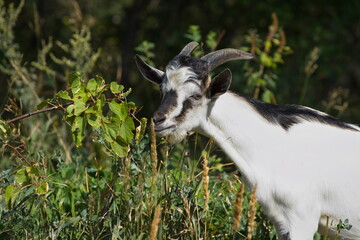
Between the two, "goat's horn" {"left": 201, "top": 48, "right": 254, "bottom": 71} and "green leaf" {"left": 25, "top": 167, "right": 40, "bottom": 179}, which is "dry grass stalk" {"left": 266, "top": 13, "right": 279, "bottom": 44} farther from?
"green leaf" {"left": 25, "top": 167, "right": 40, "bottom": 179}

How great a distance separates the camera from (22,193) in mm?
4957

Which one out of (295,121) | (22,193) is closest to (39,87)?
(22,193)

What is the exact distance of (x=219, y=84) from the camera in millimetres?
4441

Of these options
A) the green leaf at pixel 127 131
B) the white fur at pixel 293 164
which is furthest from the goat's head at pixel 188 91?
the green leaf at pixel 127 131

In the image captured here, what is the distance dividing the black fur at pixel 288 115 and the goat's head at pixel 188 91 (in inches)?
13.1

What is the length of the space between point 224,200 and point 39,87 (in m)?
3.34

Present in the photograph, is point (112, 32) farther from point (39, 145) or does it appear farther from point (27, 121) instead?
point (39, 145)

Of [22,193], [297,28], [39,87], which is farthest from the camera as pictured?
[297,28]

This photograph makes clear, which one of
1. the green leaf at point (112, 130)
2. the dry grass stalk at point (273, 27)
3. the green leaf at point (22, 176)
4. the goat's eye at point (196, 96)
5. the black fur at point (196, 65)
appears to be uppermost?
the dry grass stalk at point (273, 27)

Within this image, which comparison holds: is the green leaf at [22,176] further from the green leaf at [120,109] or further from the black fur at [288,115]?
the black fur at [288,115]

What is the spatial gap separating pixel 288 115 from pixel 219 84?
575mm

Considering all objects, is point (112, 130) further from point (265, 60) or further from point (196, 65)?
point (265, 60)

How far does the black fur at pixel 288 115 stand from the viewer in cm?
461

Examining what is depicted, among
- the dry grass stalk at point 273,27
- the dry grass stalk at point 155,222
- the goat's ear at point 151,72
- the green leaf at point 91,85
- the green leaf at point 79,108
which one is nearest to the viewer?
the dry grass stalk at point 155,222
